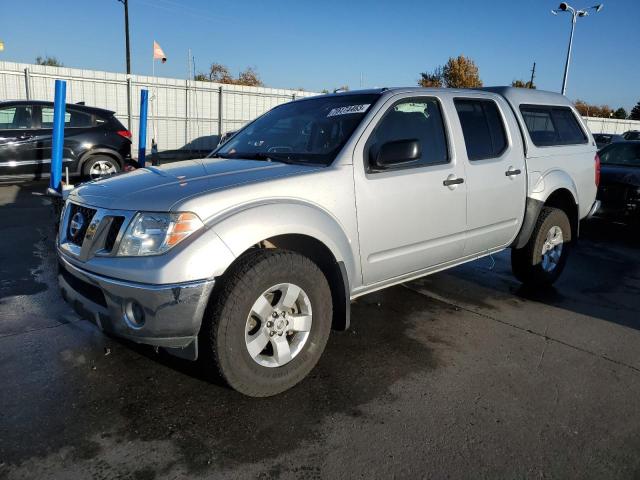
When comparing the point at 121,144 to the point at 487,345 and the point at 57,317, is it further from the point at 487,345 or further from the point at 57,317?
the point at 487,345

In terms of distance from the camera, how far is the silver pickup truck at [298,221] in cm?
258

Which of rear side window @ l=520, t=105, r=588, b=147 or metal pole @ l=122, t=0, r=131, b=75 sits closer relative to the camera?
rear side window @ l=520, t=105, r=588, b=147

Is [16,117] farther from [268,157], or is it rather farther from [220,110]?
[220,110]

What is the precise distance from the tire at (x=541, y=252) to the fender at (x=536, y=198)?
105 mm

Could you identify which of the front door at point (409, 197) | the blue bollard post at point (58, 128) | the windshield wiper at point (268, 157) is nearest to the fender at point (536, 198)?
the front door at point (409, 197)

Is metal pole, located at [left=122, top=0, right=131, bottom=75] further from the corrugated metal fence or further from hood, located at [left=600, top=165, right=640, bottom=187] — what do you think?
hood, located at [left=600, top=165, right=640, bottom=187]

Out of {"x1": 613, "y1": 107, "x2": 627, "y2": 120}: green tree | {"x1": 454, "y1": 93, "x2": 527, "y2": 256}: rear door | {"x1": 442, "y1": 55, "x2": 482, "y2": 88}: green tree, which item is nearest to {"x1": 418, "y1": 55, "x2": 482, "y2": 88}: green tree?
{"x1": 442, "y1": 55, "x2": 482, "y2": 88}: green tree

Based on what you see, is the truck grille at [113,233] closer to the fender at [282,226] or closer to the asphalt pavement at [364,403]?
the fender at [282,226]

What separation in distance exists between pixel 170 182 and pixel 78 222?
0.61 meters

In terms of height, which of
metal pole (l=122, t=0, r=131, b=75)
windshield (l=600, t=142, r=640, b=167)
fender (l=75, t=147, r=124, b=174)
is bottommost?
fender (l=75, t=147, r=124, b=174)

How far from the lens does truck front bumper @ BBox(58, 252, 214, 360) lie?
98.3 inches

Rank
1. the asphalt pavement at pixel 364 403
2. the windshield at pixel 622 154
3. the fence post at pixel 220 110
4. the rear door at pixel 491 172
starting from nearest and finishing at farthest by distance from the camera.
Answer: the asphalt pavement at pixel 364 403 < the rear door at pixel 491 172 < the windshield at pixel 622 154 < the fence post at pixel 220 110

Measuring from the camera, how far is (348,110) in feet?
12.0

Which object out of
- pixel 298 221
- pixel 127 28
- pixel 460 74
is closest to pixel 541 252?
pixel 298 221
